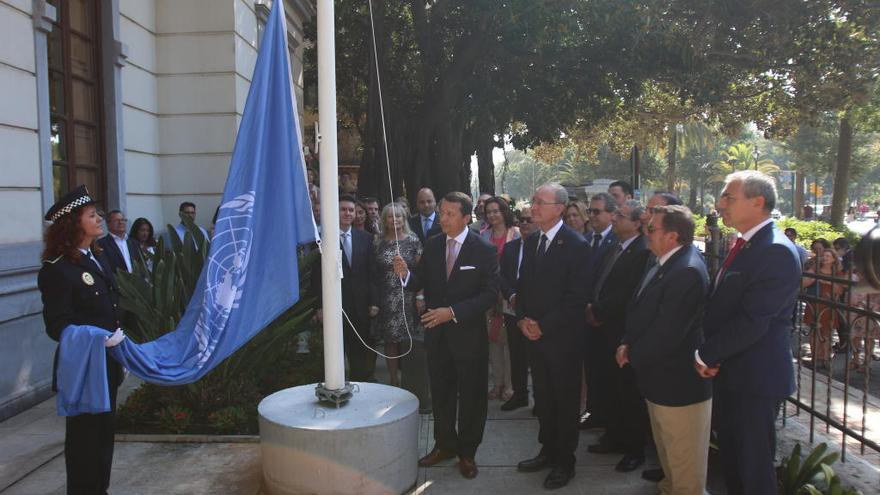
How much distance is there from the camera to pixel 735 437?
365cm

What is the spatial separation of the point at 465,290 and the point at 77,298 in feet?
8.12

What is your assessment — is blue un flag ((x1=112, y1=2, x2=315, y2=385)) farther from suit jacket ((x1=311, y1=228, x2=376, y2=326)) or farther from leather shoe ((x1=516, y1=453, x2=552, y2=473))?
leather shoe ((x1=516, y1=453, x2=552, y2=473))

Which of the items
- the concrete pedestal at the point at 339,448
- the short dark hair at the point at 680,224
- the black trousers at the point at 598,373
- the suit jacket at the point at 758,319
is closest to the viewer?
the suit jacket at the point at 758,319

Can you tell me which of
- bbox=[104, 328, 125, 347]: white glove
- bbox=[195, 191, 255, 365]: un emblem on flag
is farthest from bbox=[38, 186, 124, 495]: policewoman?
bbox=[195, 191, 255, 365]: un emblem on flag

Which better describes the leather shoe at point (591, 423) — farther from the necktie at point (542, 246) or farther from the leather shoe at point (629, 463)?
the necktie at point (542, 246)

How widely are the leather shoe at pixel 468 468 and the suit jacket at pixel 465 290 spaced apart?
747 millimetres

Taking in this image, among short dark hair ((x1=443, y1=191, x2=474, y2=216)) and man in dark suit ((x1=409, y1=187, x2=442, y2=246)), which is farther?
man in dark suit ((x1=409, y1=187, x2=442, y2=246))

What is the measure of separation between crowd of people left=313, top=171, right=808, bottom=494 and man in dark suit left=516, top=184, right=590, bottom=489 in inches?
0.4

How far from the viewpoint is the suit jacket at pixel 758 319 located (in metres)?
3.43

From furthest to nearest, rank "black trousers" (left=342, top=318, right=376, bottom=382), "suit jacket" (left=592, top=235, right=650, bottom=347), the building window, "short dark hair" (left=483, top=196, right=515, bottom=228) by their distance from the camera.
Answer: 1. the building window
2. "short dark hair" (left=483, top=196, right=515, bottom=228)
3. "black trousers" (left=342, top=318, right=376, bottom=382)
4. "suit jacket" (left=592, top=235, right=650, bottom=347)

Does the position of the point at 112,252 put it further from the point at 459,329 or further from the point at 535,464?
the point at 535,464

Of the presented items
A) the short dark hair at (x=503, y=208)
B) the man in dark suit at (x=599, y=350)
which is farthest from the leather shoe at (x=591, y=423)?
the short dark hair at (x=503, y=208)

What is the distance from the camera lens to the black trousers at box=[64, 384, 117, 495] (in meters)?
3.92

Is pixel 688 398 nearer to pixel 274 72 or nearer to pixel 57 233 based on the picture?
pixel 274 72
